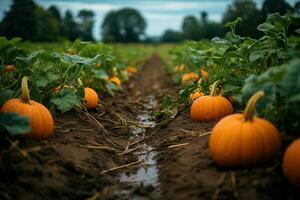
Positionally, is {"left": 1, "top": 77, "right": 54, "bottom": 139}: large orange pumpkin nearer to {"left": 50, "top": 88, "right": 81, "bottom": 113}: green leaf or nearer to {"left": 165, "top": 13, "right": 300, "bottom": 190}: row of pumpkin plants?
{"left": 50, "top": 88, "right": 81, "bottom": 113}: green leaf

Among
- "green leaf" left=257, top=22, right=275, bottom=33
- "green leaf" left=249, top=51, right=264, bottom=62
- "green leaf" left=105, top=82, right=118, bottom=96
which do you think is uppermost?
"green leaf" left=257, top=22, right=275, bottom=33

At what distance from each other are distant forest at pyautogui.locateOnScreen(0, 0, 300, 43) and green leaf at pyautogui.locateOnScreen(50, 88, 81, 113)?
253 cm

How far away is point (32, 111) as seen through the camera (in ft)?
13.6

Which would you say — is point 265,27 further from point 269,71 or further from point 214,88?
point 269,71

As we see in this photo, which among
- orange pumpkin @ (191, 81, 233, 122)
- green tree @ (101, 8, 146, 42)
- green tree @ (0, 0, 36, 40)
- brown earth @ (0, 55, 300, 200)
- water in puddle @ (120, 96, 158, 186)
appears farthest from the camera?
green tree @ (101, 8, 146, 42)

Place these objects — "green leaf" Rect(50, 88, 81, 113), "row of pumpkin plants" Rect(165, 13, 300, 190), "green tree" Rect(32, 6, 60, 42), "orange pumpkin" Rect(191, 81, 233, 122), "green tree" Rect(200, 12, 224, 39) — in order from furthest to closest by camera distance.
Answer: "green tree" Rect(32, 6, 60, 42) < "green tree" Rect(200, 12, 224, 39) < "orange pumpkin" Rect(191, 81, 233, 122) < "green leaf" Rect(50, 88, 81, 113) < "row of pumpkin plants" Rect(165, 13, 300, 190)

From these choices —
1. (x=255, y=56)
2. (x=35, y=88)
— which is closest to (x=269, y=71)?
(x=255, y=56)

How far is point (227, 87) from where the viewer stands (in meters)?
4.93

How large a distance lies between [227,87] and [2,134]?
2.54 metres

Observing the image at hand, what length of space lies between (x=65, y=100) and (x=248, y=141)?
90.4 inches

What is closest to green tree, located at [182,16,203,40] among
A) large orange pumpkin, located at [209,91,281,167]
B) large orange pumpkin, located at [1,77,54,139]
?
large orange pumpkin, located at [1,77,54,139]

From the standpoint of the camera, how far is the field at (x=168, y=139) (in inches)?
131

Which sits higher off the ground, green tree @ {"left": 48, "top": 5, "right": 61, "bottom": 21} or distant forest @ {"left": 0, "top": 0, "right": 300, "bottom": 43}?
green tree @ {"left": 48, "top": 5, "right": 61, "bottom": 21}

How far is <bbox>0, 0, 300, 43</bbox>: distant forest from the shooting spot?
8688 millimetres
